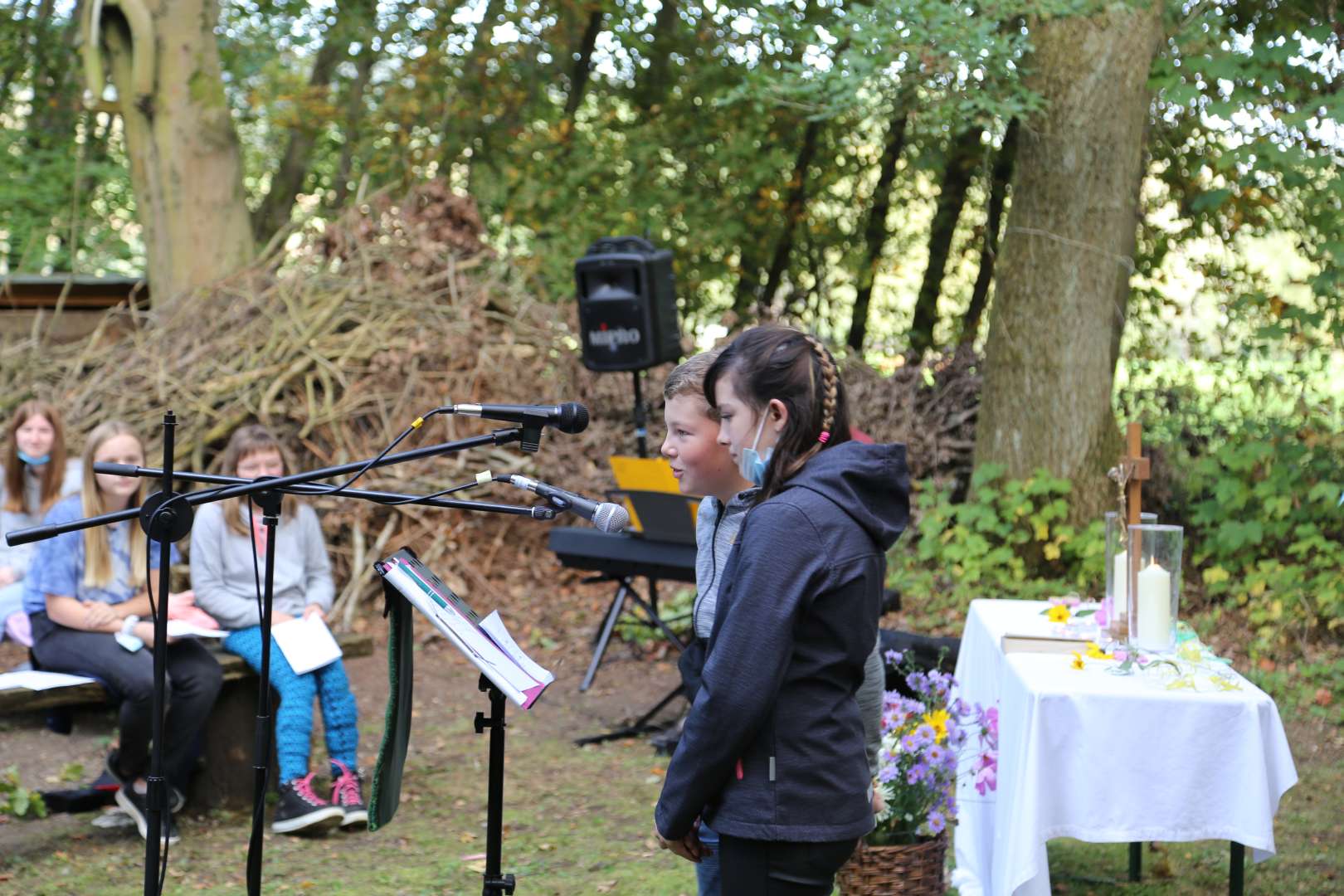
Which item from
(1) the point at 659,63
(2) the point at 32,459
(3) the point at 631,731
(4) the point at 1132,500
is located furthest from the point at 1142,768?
(1) the point at 659,63

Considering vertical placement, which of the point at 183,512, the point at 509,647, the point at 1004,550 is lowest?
the point at 1004,550

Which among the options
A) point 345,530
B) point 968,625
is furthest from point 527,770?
point 345,530

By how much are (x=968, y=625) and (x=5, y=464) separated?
4039 mm

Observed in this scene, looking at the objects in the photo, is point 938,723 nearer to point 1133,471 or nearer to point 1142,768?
point 1142,768

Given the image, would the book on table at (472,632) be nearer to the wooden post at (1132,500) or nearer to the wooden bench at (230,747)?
the wooden post at (1132,500)

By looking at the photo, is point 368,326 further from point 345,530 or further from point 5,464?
point 5,464

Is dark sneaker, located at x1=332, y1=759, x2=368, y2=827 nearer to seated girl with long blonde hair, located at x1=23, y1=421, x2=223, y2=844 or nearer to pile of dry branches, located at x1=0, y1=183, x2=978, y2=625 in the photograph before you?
seated girl with long blonde hair, located at x1=23, y1=421, x2=223, y2=844

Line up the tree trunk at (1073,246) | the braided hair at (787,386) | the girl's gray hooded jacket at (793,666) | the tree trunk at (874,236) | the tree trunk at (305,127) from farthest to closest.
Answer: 1. the tree trunk at (305,127)
2. the tree trunk at (874,236)
3. the tree trunk at (1073,246)
4. the braided hair at (787,386)
5. the girl's gray hooded jacket at (793,666)

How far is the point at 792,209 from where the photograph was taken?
13898 millimetres

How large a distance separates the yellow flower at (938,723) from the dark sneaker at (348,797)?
228 cm

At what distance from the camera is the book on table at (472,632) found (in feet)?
8.50

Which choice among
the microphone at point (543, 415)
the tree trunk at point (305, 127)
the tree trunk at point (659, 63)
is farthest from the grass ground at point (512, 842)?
the tree trunk at point (305, 127)

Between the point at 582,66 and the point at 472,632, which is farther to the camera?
the point at 582,66

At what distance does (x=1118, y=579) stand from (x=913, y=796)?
2.79 ft
